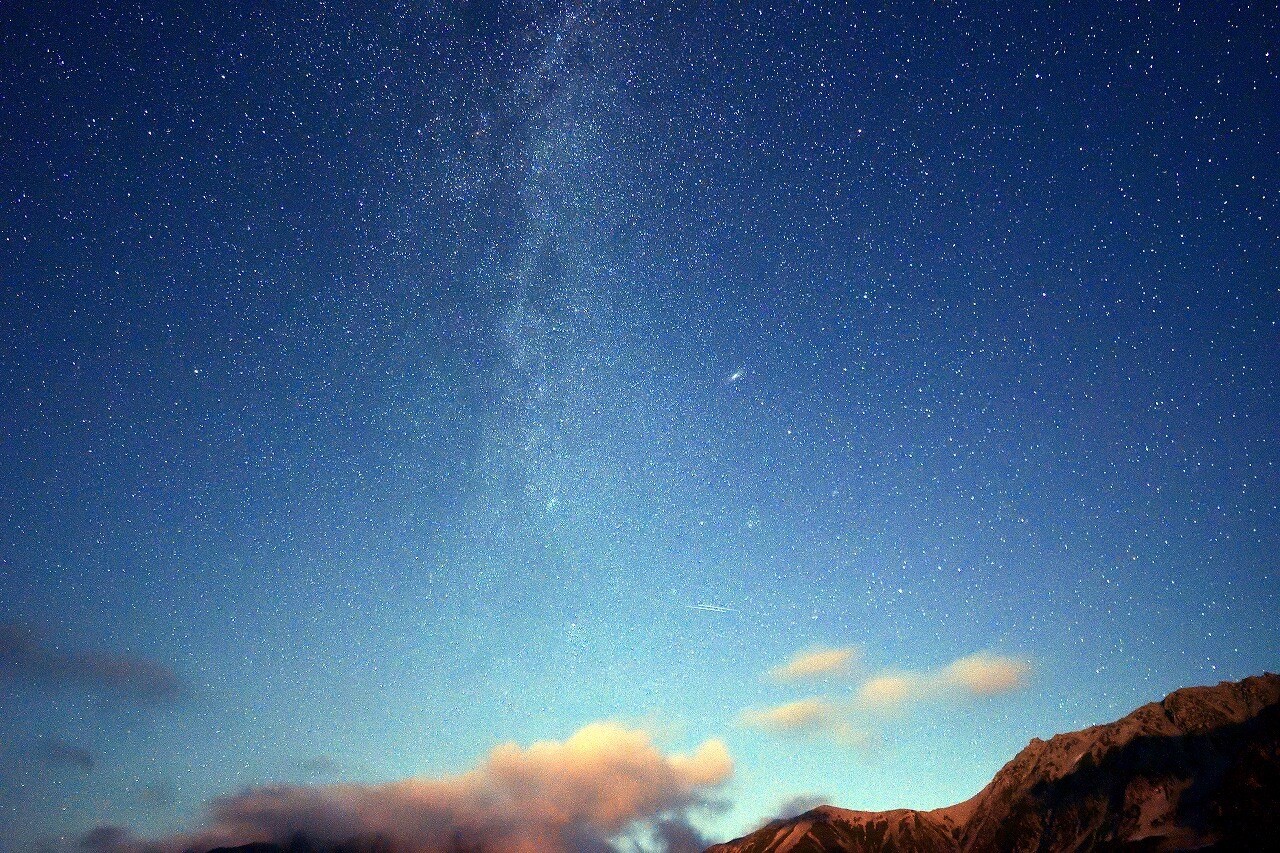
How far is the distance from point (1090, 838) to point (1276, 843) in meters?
54.3

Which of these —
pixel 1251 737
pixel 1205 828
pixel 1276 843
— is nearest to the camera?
pixel 1276 843

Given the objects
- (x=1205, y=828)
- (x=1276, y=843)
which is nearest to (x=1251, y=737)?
(x=1205, y=828)

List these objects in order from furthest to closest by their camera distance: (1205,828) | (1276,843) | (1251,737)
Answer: (1251,737), (1205,828), (1276,843)

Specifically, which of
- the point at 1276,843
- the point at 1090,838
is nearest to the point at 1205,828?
the point at 1276,843

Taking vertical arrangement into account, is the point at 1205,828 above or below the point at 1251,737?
below

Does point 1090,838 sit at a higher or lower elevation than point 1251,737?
lower

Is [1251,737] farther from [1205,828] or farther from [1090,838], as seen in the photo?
[1090,838]

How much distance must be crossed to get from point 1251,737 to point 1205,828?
41663 millimetres

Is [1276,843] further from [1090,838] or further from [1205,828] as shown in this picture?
[1090,838]

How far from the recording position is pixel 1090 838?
19812 cm

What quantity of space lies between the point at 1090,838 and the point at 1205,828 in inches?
1334

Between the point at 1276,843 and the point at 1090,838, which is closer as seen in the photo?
the point at 1276,843

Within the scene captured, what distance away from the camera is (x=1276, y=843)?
501ft

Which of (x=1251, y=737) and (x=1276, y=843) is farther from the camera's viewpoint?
(x=1251, y=737)
